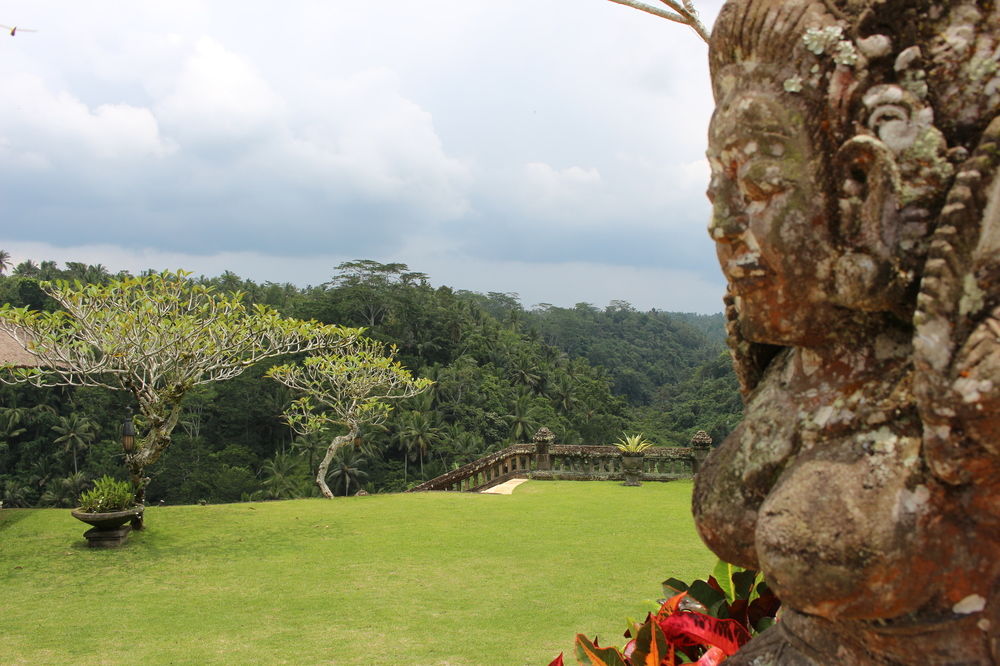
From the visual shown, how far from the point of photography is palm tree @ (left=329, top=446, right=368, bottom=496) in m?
30.3

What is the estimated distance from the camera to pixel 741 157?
1685 millimetres

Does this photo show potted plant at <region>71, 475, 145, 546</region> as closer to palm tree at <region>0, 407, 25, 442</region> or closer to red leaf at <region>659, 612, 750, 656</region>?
red leaf at <region>659, 612, 750, 656</region>

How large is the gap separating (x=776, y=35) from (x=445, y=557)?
18.0 ft

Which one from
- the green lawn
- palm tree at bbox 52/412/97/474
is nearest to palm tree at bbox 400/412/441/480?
palm tree at bbox 52/412/97/474

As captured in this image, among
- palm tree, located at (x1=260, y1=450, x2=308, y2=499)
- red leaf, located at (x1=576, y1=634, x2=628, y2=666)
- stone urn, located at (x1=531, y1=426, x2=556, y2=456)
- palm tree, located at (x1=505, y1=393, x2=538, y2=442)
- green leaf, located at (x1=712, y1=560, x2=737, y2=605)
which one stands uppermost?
green leaf, located at (x1=712, y1=560, x2=737, y2=605)

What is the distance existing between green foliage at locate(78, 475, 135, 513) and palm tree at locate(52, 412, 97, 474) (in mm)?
22965

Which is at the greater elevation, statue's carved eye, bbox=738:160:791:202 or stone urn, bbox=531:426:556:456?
statue's carved eye, bbox=738:160:791:202

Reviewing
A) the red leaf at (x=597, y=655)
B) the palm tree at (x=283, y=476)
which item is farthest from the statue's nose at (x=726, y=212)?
the palm tree at (x=283, y=476)

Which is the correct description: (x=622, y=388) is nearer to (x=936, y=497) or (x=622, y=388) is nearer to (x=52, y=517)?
(x=52, y=517)

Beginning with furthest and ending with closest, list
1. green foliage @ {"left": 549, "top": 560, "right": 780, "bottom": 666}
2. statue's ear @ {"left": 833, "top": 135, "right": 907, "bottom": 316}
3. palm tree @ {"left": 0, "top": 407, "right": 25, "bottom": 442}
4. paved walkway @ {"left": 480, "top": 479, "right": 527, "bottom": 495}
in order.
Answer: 1. palm tree @ {"left": 0, "top": 407, "right": 25, "bottom": 442}
2. paved walkway @ {"left": 480, "top": 479, "right": 527, "bottom": 495}
3. green foliage @ {"left": 549, "top": 560, "right": 780, "bottom": 666}
4. statue's ear @ {"left": 833, "top": 135, "right": 907, "bottom": 316}

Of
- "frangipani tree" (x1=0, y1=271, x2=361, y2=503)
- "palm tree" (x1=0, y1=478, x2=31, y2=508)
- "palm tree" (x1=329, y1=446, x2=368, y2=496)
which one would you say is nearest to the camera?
"frangipani tree" (x1=0, y1=271, x2=361, y2=503)

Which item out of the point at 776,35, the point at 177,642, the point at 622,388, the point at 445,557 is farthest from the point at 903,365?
the point at 622,388

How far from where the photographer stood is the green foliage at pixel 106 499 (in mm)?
7383

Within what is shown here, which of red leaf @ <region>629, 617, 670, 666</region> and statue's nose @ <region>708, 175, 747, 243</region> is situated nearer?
statue's nose @ <region>708, 175, 747, 243</region>
